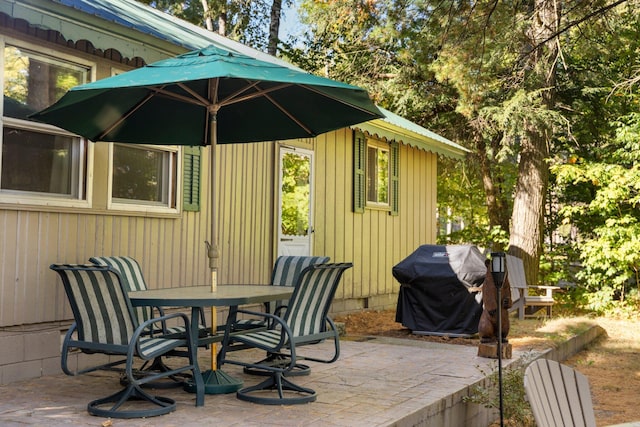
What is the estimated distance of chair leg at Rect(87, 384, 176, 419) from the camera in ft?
13.5

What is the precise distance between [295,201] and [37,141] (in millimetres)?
4316

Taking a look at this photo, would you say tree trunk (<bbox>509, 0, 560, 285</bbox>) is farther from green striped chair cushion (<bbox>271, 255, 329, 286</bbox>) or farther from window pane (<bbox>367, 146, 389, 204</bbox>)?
green striped chair cushion (<bbox>271, 255, 329, 286</bbox>)

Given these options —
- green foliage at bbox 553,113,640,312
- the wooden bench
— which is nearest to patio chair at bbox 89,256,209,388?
the wooden bench

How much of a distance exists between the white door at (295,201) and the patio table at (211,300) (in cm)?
373

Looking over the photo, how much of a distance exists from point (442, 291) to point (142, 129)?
13.7 feet

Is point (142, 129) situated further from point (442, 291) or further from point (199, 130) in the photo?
point (442, 291)

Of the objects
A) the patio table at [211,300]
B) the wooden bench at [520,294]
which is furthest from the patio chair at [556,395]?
the wooden bench at [520,294]

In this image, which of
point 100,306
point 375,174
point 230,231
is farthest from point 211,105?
point 375,174

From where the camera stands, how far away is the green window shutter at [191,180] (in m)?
7.07

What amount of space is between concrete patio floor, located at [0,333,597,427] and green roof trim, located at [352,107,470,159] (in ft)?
12.8

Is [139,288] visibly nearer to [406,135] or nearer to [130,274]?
[130,274]

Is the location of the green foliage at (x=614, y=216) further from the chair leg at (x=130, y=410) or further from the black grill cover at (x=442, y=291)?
the chair leg at (x=130, y=410)

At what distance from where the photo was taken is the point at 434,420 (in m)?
4.72

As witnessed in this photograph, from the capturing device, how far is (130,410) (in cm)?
427
